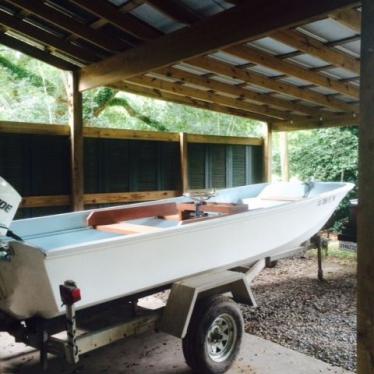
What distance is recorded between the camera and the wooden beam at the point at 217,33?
3.02 meters

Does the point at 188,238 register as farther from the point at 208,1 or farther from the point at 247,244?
the point at 208,1

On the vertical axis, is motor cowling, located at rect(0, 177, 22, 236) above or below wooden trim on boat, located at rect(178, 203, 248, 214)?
above

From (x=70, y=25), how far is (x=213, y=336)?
3721mm

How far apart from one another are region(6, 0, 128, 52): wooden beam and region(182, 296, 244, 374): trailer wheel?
340 cm

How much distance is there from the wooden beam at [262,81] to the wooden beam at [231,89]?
624 mm

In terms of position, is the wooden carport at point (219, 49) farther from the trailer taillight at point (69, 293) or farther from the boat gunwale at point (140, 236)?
the trailer taillight at point (69, 293)

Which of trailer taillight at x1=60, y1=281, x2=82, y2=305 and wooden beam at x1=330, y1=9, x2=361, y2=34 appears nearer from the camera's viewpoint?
trailer taillight at x1=60, y1=281, x2=82, y2=305

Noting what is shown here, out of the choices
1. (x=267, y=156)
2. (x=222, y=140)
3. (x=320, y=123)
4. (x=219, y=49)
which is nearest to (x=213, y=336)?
(x=219, y=49)

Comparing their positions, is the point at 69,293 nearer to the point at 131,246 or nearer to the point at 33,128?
the point at 131,246

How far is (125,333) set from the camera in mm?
2654

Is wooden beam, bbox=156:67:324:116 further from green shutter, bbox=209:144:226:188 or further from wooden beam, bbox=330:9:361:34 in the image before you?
wooden beam, bbox=330:9:361:34

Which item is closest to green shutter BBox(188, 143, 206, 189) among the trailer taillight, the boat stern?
the boat stern

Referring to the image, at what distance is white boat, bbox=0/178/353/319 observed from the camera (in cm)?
229

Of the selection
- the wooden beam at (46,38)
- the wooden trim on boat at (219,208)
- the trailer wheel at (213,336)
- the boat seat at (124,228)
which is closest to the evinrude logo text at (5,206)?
the boat seat at (124,228)
